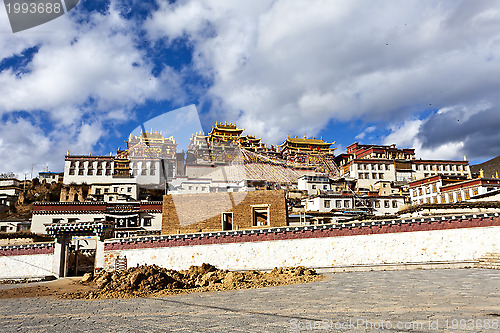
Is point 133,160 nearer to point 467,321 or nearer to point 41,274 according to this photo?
point 41,274

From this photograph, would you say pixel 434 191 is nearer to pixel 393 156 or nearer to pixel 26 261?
pixel 393 156

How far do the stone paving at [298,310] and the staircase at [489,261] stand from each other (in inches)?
109

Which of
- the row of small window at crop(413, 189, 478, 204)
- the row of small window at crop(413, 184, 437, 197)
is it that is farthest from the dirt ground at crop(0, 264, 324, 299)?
the row of small window at crop(413, 184, 437, 197)

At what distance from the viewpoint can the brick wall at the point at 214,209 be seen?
24016mm

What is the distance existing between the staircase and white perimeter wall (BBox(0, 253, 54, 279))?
25.5m

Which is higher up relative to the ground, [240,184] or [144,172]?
[144,172]

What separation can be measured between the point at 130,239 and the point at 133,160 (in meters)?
50.2

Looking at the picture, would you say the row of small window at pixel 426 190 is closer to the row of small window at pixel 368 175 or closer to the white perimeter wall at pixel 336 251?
the row of small window at pixel 368 175

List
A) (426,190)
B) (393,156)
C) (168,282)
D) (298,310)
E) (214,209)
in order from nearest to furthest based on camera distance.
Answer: (298,310)
(168,282)
(214,209)
(426,190)
(393,156)

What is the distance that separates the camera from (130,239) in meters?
23.3

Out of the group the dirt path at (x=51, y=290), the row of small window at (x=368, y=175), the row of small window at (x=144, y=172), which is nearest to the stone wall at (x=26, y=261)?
the dirt path at (x=51, y=290)

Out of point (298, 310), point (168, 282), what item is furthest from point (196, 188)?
point (298, 310)

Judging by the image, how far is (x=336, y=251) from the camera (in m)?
20.2

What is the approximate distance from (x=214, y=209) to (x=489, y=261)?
1612cm
